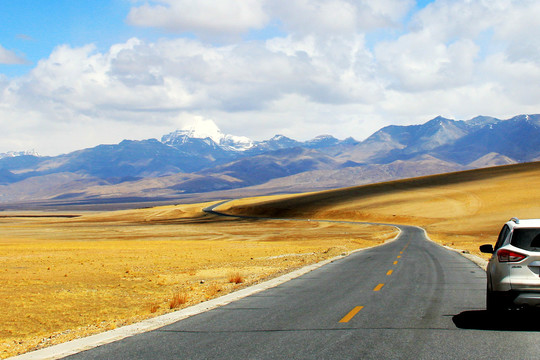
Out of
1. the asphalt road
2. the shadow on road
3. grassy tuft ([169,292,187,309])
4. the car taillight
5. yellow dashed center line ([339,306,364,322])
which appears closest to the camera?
the asphalt road

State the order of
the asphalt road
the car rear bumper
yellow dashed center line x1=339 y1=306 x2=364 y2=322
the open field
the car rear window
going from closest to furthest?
the asphalt road, the car rear bumper, the car rear window, yellow dashed center line x1=339 y1=306 x2=364 y2=322, the open field

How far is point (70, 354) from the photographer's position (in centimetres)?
913

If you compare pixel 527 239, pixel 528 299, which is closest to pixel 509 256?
pixel 527 239

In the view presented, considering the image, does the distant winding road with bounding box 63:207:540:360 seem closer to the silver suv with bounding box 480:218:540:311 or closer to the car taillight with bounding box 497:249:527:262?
the silver suv with bounding box 480:218:540:311

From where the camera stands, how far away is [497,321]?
11516 mm

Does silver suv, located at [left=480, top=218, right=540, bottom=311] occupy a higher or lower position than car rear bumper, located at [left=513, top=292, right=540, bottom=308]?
higher

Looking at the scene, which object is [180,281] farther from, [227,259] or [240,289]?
[227,259]

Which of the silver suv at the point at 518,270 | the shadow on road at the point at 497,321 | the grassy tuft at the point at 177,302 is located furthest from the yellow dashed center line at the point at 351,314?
the grassy tuft at the point at 177,302

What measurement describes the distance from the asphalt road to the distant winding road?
0.02m

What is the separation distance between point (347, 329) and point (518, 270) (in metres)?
3.46

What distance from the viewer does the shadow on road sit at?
10812 mm

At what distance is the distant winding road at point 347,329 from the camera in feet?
29.4

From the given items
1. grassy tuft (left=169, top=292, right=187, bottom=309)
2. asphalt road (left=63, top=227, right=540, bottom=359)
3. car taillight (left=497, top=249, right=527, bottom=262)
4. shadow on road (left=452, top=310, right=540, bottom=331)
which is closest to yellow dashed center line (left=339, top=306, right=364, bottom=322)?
asphalt road (left=63, top=227, right=540, bottom=359)

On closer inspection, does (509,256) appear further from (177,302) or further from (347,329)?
(177,302)
